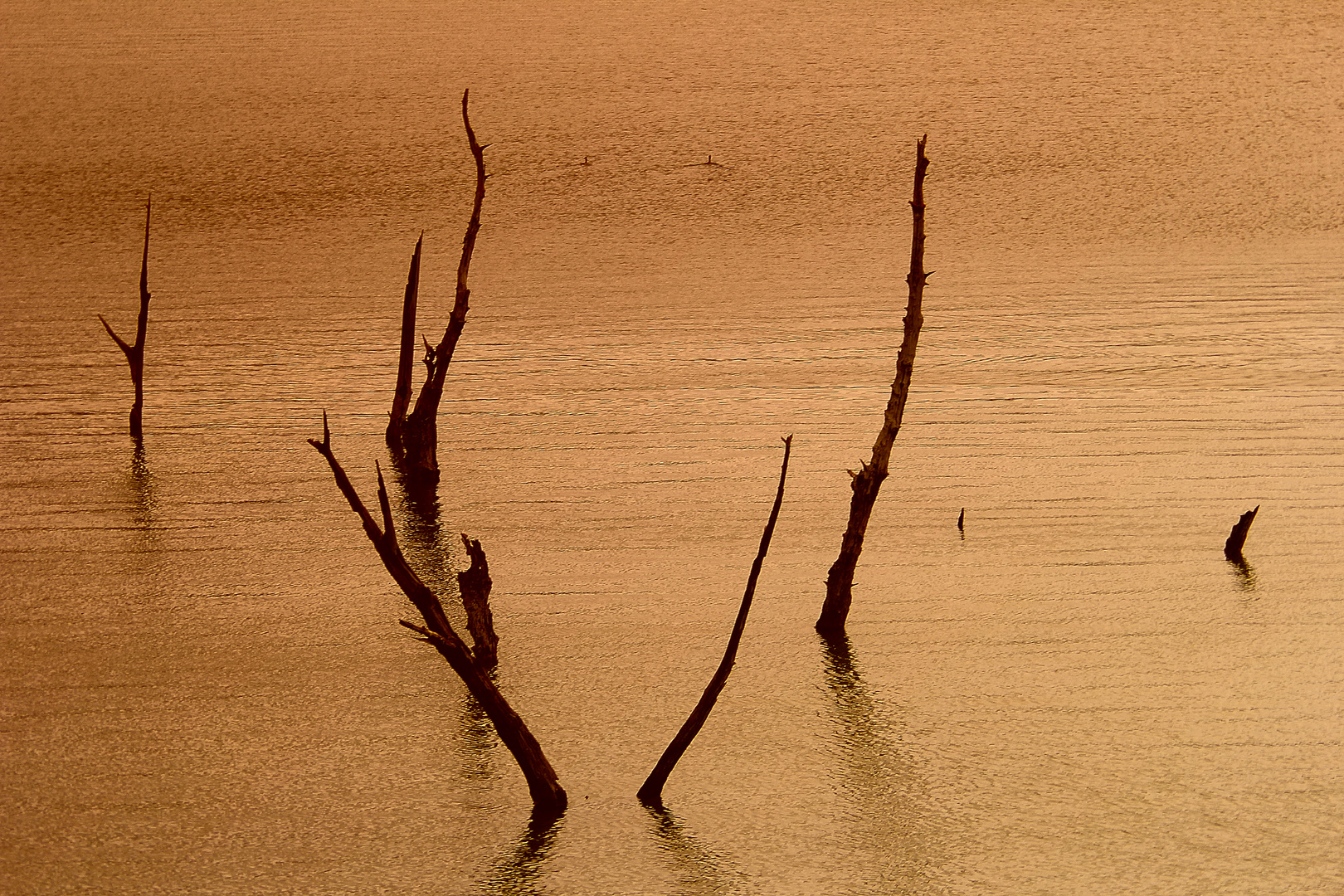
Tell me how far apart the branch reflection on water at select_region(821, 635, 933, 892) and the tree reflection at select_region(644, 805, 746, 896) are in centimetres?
69

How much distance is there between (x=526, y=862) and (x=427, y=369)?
6.80 meters

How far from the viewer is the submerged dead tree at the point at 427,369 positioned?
13.2 meters

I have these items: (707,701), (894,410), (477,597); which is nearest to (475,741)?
(477,597)

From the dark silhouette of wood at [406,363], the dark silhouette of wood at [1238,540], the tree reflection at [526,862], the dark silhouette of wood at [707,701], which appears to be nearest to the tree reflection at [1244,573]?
the dark silhouette of wood at [1238,540]

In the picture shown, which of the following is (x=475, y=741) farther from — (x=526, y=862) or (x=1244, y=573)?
(x=1244, y=573)

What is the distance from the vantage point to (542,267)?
25094mm

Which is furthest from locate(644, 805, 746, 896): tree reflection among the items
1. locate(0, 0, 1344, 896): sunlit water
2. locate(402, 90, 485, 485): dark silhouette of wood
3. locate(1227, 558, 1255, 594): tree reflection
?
locate(402, 90, 485, 485): dark silhouette of wood

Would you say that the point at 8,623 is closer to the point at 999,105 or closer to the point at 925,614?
the point at 925,614

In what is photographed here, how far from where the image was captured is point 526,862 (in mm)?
7836

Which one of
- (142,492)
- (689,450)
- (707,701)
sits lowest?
(707,701)

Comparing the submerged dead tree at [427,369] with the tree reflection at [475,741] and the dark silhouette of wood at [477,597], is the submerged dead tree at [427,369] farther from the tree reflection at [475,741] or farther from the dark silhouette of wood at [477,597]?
the tree reflection at [475,741]

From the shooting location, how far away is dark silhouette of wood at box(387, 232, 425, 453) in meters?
13.5

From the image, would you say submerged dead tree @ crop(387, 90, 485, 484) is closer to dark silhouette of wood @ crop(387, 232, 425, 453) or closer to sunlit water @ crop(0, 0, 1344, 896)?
dark silhouette of wood @ crop(387, 232, 425, 453)

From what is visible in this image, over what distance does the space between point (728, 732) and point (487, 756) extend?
131 centimetres
